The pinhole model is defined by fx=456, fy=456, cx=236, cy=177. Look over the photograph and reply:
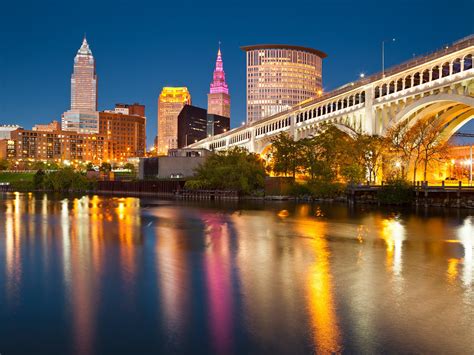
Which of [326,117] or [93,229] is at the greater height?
[326,117]

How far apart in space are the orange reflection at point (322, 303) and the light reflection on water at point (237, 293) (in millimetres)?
42

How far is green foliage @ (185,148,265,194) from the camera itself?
3413 inches

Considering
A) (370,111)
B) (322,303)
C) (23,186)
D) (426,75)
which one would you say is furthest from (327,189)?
(23,186)

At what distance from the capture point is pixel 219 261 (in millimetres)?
22453

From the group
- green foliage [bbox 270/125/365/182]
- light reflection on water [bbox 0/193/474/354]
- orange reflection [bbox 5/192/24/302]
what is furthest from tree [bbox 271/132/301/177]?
orange reflection [bbox 5/192/24/302]

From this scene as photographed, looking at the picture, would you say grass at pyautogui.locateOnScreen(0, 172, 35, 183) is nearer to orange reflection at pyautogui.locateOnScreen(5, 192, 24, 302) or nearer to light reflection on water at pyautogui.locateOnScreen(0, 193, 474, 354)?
orange reflection at pyautogui.locateOnScreen(5, 192, 24, 302)

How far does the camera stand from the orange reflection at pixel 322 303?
38.4 ft

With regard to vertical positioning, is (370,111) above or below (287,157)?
above

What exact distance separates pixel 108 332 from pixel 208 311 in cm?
314

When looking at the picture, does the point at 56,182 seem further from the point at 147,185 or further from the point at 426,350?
the point at 426,350

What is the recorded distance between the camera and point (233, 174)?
8688 cm

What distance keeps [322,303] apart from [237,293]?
3122 mm

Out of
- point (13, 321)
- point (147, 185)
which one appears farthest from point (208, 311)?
point (147, 185)

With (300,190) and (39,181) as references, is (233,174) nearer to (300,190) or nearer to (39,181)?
(300,190)
